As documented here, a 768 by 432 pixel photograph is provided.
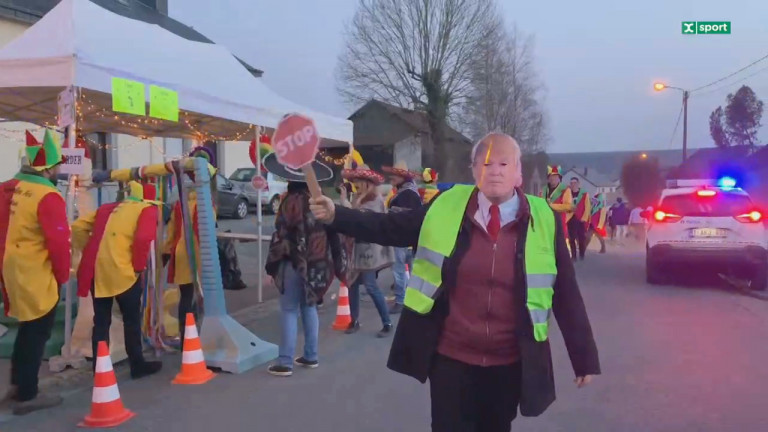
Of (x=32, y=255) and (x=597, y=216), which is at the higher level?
(x=32, y=255)

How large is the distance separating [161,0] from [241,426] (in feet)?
94.8

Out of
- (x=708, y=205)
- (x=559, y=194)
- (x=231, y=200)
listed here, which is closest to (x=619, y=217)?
(x=559, y=194)

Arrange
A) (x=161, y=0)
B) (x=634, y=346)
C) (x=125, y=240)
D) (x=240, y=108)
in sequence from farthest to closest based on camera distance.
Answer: (x=161, y=0) < (x=240, y=108) < (x=634, y=346) < (x=125, y=240)

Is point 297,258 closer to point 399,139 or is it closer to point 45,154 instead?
point 45,154

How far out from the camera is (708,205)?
1136cm

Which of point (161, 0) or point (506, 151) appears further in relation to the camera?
point (161, 0)

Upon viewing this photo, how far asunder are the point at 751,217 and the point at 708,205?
0.65 metres

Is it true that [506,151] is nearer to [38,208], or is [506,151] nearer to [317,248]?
[317,248]

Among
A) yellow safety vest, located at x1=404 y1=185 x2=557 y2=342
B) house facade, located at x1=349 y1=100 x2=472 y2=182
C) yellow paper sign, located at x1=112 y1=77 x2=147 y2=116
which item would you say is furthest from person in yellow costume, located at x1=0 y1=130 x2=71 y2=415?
house facade, located at x1=349 y1=100 x2=472 y2=182

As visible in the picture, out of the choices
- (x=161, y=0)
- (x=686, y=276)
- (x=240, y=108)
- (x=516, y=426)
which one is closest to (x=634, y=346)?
(x=516, y=426)

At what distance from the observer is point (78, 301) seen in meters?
7.09

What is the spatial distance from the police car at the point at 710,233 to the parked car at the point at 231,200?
15.3 metres

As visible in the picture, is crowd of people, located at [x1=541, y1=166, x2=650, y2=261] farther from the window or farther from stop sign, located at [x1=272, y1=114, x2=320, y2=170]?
stop sign, located at [x1=272, y1=114, x2=320, y2=170]

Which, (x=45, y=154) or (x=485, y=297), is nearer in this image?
(x=485, y=297)
